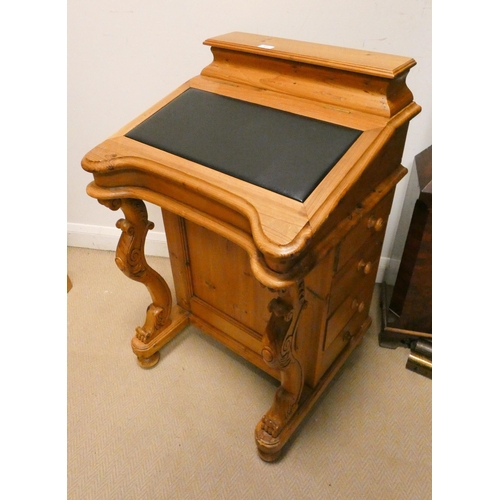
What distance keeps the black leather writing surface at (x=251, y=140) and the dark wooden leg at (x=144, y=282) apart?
26 cm

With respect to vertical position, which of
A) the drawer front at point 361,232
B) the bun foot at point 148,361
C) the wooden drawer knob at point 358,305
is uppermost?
the drawer front at point 361,232

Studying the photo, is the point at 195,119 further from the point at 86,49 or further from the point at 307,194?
the point at 86,49

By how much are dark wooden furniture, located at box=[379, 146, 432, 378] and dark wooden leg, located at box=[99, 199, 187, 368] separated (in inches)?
30.7

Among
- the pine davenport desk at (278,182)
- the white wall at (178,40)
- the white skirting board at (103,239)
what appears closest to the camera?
the pine davenport desk at (278,182)

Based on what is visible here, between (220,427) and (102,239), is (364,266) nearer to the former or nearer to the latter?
(220,427)

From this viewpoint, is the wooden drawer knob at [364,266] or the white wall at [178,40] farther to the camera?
the white wall at [178,40]

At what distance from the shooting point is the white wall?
1311 millimetres

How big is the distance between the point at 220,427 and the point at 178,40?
1.31m

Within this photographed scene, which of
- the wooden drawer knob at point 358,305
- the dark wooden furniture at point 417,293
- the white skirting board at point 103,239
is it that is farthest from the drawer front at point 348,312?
the white skirting board at point 103,239

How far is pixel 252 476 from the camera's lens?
1.24 metres

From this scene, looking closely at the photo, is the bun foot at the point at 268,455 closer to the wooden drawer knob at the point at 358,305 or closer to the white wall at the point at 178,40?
the wooden drawer knob at the point at 358,305

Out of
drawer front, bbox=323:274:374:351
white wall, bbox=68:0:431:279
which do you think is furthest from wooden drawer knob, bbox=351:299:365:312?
white wall, bbox=68:0:431:279

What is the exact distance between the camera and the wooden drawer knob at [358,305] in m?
1.32

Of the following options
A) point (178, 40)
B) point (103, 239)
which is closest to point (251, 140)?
point (178, 40)
